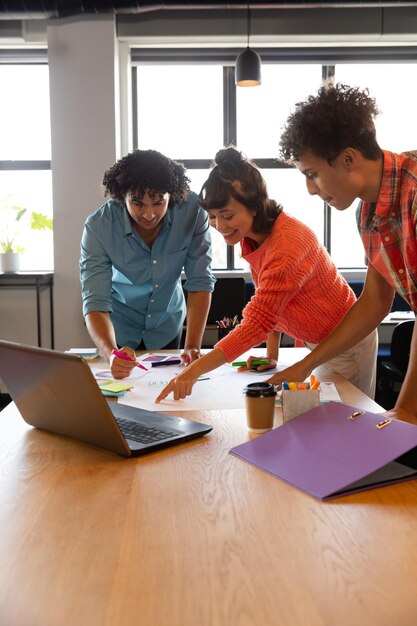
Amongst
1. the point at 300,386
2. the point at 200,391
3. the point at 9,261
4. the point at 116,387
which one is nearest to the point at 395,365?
the point at 200,391

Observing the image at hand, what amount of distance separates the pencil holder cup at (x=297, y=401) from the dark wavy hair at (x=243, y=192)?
2.49ft

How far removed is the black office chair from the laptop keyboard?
2.30m

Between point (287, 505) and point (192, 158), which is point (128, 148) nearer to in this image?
point (192, 158)

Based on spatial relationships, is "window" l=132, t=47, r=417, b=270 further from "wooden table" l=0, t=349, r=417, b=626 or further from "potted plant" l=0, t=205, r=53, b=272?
"wooden table" l=0, t=349, r=417, b=626

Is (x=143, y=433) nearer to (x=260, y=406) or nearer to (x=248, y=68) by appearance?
(x=260, y=406)

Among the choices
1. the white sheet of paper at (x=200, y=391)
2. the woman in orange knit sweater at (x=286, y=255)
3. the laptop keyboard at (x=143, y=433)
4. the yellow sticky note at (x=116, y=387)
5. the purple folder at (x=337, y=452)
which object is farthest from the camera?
the woman in orange knit sweater at (x=286, y=255)

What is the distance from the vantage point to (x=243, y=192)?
2053 millimetres

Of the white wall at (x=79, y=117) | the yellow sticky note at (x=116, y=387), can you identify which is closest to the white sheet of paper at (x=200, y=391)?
the yellow sticky note at (x=116, y=387)

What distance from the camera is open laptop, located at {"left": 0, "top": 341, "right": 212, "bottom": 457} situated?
121 centimetres

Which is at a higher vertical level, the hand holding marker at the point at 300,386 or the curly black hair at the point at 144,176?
the curly black hair at the point at 144,176

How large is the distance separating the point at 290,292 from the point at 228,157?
51 centimetres

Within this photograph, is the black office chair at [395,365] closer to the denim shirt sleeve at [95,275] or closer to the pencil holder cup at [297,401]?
the denim shirt sleeve at [95,275]

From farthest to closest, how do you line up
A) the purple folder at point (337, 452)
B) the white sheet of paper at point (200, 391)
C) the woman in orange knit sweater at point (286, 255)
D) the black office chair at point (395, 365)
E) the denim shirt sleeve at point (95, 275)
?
1. the black office chair at point (395, 365)
2. the denim shirt sleeve at point (95, 275)
3. the woman in orange knit sweater at point (286, 255)
4. the white sheet of paper at point (200, 391)
5. the purple folder at point (337, 452)

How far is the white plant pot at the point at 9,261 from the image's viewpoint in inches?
215
